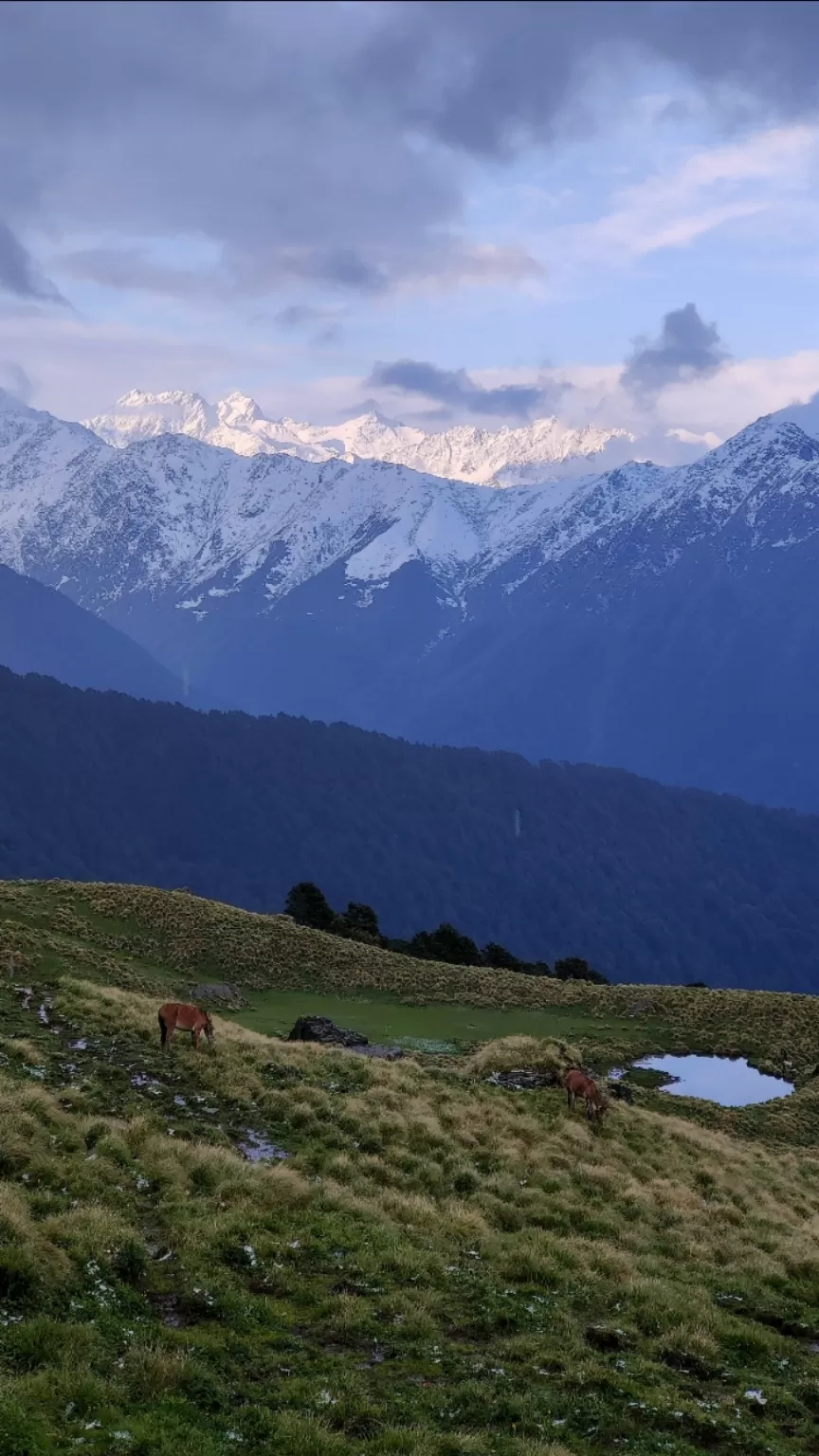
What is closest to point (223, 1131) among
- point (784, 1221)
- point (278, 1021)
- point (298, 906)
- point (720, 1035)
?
point (784, 1221)

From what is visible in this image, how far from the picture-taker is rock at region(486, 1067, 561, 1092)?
35.5 metres

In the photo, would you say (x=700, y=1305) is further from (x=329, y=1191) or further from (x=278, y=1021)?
(x=278, y=1021)

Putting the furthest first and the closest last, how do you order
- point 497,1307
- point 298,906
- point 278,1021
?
point 298,906 → point 278,1021 → point 497,1307

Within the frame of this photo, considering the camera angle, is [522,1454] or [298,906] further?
[298,906]

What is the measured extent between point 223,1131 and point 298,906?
2390 inches

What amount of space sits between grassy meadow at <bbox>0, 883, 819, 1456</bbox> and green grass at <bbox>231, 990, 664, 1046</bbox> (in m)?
12.7

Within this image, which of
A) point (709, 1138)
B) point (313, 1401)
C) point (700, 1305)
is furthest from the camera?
point (709, 1138)

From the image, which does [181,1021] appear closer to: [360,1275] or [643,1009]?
[360,1275]

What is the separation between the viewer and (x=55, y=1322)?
44.8ft

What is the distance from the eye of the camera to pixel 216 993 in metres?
51.9

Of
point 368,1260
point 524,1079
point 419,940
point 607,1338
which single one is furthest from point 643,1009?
point 607,1338

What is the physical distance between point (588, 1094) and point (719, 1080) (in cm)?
2037

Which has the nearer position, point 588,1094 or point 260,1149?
point 260,1149

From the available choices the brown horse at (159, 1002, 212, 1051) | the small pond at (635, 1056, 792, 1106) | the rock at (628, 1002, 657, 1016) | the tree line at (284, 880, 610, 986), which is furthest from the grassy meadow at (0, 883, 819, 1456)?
the tree line at (284, 880, 610, 986)
